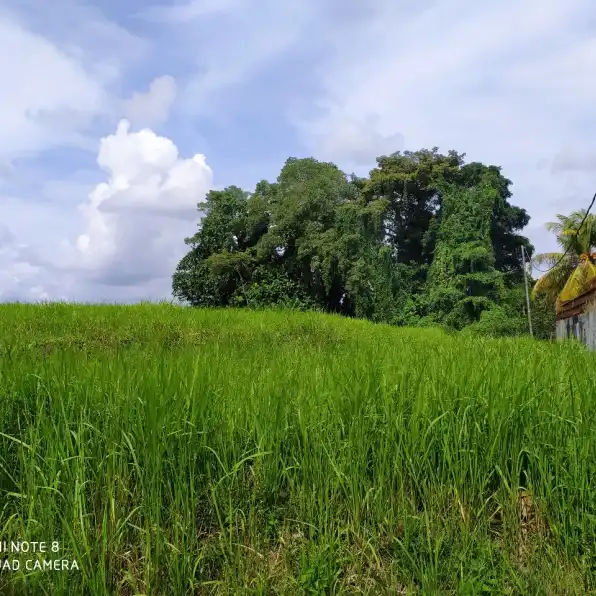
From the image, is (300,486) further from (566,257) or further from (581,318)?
(566,257)

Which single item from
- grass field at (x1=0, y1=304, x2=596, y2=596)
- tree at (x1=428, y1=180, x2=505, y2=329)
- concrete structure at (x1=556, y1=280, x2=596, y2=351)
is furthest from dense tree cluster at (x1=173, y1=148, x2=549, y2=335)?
grass field at (x1=0, y1=304, x2=596, y2=596)

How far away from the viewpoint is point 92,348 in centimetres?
852

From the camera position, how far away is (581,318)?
48.6 feet

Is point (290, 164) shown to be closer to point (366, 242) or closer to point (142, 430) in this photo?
point (366, 242)

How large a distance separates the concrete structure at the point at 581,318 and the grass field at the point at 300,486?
8365 millimetres

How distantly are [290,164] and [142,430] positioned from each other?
988 inches

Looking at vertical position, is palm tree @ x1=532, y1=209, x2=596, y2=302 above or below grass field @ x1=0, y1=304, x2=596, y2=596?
above

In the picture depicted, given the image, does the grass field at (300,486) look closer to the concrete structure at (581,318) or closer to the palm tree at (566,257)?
the concrete structure at (581,318)

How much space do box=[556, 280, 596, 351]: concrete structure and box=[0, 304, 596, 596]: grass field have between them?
329 inches

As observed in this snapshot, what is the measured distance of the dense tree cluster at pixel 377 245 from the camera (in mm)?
24031

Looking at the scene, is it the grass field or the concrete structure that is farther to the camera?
the concrete structure

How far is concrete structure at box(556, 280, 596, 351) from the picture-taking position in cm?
1292

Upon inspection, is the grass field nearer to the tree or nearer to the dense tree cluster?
the dense tree cluster

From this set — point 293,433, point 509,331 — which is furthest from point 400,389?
point 509,331
